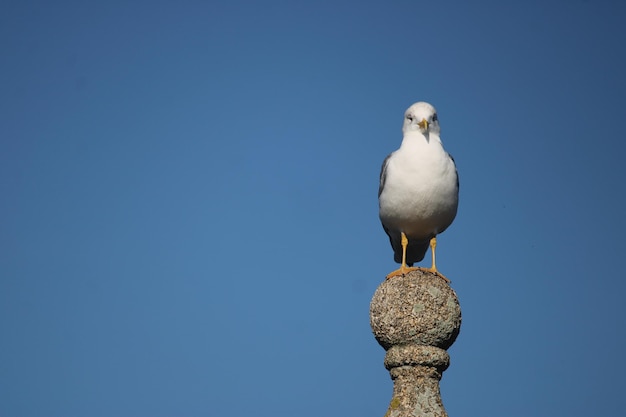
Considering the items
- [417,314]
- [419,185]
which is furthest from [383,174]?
[417,314]

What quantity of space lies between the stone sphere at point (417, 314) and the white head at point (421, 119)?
2.55 m

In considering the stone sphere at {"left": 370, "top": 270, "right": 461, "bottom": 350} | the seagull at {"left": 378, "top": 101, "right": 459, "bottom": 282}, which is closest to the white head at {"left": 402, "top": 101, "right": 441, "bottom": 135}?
the seagull at {"left": 378, "top": 101, "right": 459, "bottom": 282}

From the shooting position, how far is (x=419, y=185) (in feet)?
48.2

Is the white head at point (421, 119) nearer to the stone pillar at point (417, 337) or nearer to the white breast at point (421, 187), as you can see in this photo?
the white breast at point (421, 187)

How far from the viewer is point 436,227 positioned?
50.0 ft

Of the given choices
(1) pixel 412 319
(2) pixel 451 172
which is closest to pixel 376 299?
(1) pixel 412 319

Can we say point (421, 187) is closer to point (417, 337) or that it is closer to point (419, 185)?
point (419, 185)

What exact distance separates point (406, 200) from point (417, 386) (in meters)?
2.95

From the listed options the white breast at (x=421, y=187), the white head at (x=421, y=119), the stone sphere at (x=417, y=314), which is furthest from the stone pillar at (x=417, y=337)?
the white head at (x=421, y=119)

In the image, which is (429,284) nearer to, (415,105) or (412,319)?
(412,319)

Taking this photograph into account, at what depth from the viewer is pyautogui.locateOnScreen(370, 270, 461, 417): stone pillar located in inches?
525

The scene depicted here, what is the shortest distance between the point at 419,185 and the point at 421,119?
1.08 metres

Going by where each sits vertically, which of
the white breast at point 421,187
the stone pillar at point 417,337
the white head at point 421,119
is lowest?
the stone pillar at point 417,337

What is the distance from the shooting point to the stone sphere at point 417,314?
44.0 ft
